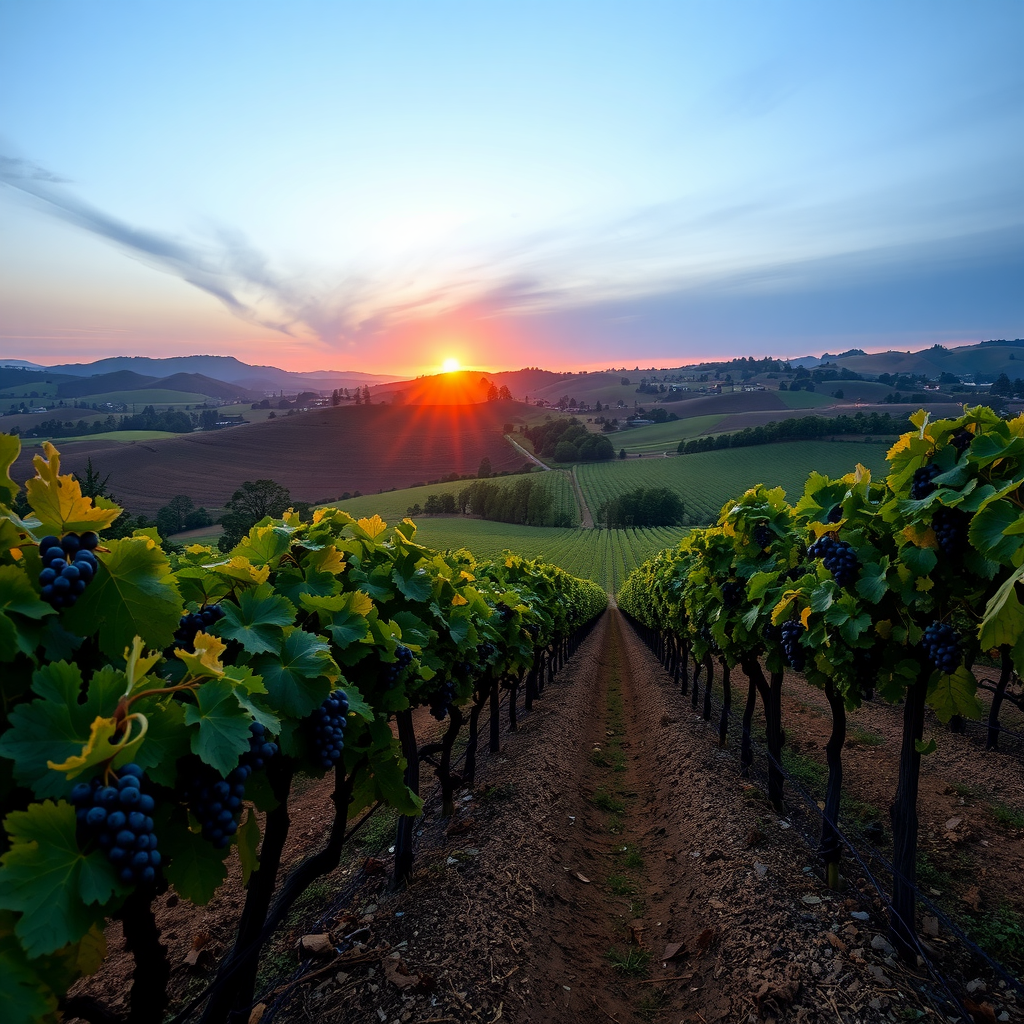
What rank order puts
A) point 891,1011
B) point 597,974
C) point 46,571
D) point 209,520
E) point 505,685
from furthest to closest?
point 209,520 < point 505,685 < point 597,974 < point 891,1011 < point 46,571

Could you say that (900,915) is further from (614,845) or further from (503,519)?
(503,519)

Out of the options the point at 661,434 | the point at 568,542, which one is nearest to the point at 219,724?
the point at 568,542

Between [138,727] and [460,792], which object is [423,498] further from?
[138,727]

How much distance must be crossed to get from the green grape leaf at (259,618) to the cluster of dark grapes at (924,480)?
14.1 feet

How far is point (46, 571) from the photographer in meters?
1.96

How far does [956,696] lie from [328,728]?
4759 mm

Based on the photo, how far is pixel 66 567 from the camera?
6.46 ft

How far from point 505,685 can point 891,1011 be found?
8.50m

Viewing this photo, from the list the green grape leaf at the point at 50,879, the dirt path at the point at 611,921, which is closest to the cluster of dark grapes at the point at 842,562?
the dirt path at the point at 611,921

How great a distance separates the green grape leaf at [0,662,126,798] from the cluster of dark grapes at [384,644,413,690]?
7.69 ft

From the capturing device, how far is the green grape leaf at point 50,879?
5.20 ft

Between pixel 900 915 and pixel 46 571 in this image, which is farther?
pixel 900 915

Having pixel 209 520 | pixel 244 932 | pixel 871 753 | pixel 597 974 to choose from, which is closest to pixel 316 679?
pixel 244 932

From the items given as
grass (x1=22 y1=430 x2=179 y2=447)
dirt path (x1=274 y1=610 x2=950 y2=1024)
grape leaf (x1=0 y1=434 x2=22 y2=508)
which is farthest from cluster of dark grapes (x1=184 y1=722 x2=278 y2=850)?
grass (x1=22 y1=430 x2=179 y2=447)
